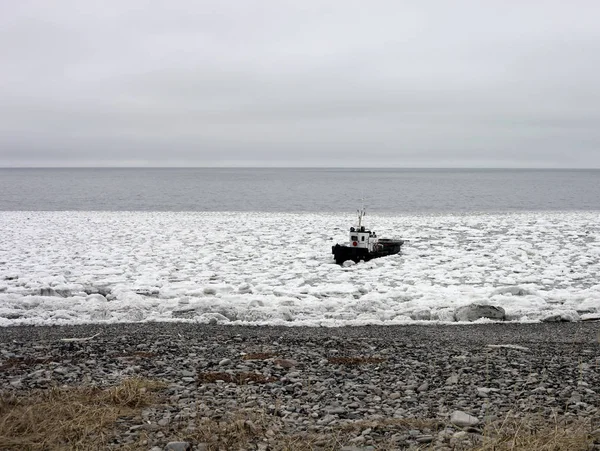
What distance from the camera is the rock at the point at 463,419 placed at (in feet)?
17.4

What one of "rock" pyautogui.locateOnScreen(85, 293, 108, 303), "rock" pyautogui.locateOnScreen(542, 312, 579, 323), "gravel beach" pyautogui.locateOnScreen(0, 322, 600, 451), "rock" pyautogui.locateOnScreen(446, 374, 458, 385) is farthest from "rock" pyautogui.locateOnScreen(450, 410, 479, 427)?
"rock" pyautogui.locateOnScreen(85, 293, 108, 303)

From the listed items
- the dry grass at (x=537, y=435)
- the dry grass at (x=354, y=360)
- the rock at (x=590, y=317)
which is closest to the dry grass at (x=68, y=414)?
the dry grass at (x=354, y=360)

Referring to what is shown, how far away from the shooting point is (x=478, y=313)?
11578mm

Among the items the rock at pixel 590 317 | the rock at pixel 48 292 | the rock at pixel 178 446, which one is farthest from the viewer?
the rock at pixel 48 292

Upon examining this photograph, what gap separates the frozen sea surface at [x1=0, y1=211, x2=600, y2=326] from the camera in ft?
40.0

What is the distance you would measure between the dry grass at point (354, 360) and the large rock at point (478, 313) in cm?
432

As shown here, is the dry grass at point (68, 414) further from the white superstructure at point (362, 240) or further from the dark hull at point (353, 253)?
the white superstructure at point (362, 240)

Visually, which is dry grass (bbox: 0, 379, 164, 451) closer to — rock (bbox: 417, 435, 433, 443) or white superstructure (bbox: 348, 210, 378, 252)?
rock (bbox: 417, 435, 433, 443)

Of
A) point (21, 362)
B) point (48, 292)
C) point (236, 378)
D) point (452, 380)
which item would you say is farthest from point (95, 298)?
point (452, 380)

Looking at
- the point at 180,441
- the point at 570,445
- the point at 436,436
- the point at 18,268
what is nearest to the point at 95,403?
the point at 180,441

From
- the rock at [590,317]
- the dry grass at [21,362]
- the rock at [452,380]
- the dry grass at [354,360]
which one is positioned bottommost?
the dry grass at [21,362]

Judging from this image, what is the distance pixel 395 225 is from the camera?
34438mm

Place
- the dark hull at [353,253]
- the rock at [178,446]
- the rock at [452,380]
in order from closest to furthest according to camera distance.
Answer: the rock at [178,446] < the rock at [452,380] < the dark hull at [353,253]

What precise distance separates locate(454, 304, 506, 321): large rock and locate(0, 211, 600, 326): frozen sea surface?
25 cm
